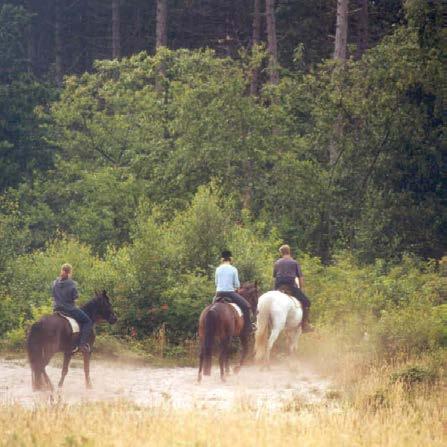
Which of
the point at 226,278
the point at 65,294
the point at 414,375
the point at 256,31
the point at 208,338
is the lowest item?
the point at 414,375

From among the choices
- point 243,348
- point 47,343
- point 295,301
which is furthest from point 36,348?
point 295,301

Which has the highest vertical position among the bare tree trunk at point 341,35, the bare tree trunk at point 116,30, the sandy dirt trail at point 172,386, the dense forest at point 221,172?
the bare tree trunk at point 116,30

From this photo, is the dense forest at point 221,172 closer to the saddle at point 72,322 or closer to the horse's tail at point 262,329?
the horse's tail at point 262,329

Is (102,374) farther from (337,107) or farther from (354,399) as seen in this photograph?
(337,107)

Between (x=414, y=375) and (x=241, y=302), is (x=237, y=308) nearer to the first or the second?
(x=241, y=302)

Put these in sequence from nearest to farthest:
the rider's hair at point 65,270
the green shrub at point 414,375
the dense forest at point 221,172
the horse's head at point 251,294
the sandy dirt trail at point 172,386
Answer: the sandy dirt trail at point 172,386 < the green shrub at point 414,375 < the rider's hair at point 65,270 < the horse's head at point 251,294 < the dense forest at point 221,172

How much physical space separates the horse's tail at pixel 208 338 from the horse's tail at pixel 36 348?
128 inches

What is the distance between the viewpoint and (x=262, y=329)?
Result: 24.1m

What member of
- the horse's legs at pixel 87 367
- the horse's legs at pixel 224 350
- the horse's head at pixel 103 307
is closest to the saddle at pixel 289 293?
the horse's legs at pixel 224 350

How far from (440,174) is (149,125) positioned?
11225 mm

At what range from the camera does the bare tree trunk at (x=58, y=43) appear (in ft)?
212

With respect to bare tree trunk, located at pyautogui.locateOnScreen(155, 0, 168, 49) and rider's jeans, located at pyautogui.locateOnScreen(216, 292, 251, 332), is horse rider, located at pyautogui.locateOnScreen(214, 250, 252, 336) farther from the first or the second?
bare tree trunk, located at pyautogui.locateOnScreen(155, 0, 168, 49)

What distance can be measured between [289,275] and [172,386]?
4592 millimetres

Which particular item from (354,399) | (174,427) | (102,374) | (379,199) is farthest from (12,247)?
(174,427)
